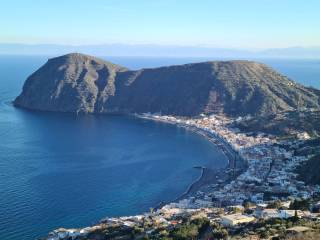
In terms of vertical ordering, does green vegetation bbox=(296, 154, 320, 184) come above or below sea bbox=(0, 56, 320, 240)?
above

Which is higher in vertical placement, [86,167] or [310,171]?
[310,171]

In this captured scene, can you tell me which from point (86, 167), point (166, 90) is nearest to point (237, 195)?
point (86, 167)

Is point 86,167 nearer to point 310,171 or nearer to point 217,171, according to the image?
point 217,171

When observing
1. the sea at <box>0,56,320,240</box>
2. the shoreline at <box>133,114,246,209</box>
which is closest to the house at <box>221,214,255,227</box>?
the sea at <box>0,56,320,240</box>

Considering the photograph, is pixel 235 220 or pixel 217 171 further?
pixel 217 171

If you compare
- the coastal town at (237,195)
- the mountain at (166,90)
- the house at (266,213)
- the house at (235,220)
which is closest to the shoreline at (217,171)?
the coastal town at (237,195)

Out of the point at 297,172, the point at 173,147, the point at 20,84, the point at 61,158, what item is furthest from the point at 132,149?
the point at 20,84

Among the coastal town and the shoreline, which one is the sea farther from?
the coastal town
